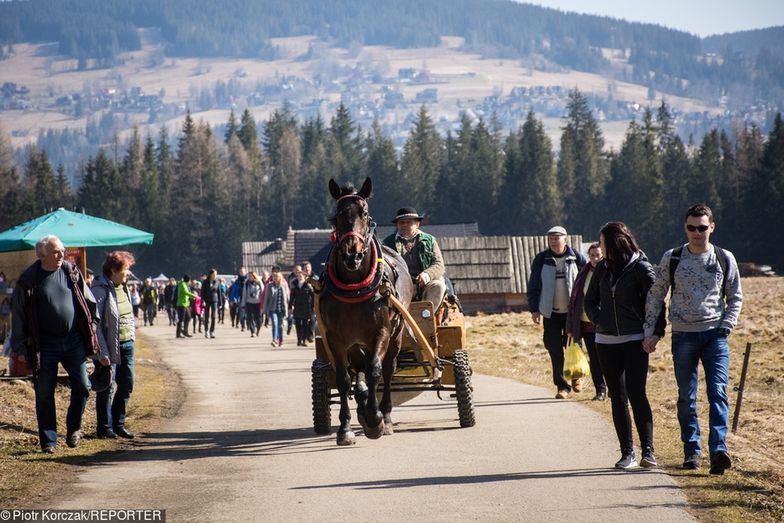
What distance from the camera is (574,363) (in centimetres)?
1694

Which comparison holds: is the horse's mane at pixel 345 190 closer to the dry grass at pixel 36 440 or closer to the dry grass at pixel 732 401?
the dry grass at pixel 36 440

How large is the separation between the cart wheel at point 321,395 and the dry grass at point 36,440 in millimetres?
1960

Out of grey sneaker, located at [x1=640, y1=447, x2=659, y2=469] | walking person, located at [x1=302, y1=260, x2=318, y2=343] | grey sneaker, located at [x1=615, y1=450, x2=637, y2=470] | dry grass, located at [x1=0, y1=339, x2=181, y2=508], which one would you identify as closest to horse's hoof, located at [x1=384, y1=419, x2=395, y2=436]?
dry grass, located at [x1=0, y1=339, x2=181, y2=508]

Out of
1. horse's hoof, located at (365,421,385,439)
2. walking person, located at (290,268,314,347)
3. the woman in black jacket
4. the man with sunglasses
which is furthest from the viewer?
walking person, located at (290,268,314,347)

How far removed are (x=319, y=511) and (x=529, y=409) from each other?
657 cm

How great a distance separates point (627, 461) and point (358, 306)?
2953 millimetres

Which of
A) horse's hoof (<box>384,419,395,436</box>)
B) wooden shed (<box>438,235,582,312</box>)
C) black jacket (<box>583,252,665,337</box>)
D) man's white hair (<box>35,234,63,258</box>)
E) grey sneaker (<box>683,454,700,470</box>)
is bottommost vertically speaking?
wooden shed (<box>438,235,582,312</box>)

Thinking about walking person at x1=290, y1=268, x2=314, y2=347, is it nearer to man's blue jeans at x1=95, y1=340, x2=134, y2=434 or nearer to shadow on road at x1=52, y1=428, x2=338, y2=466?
man's blue jeans at x1=95, y1=340, x2=134, y2=434

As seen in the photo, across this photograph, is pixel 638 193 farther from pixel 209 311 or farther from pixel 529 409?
pixel 529 409

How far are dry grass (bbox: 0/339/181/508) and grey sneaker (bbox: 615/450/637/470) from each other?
15.2 ft

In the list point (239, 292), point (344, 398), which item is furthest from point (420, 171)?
point (344, 398)

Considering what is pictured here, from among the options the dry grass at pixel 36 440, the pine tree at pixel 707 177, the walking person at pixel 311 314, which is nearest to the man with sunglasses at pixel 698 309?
the dry grass at pixel 36 440

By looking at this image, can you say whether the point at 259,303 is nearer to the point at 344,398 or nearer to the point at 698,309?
the point at 344,398

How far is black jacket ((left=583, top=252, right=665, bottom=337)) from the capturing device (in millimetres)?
11250
